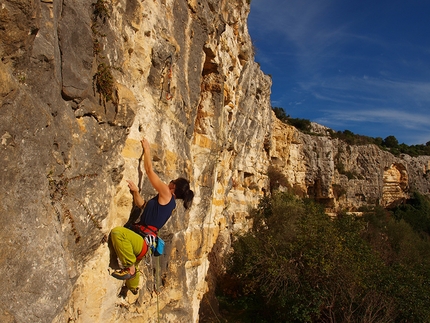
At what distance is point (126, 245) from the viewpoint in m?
3.44

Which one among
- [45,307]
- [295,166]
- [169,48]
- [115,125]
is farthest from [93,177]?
[295,166]

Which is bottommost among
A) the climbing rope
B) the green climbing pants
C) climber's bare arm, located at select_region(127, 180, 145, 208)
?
the green climbing pants

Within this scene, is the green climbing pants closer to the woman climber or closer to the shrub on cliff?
the woman climber

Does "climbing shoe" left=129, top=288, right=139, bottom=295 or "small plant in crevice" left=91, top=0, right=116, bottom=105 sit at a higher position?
"small plant in crevice" left=91, top=0, right=116, bottom=105

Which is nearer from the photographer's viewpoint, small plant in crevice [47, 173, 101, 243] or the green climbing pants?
small plant in crevice [47, 173, 101, 243]

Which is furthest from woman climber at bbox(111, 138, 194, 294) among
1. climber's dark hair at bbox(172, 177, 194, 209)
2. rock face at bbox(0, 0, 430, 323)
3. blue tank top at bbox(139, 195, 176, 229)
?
climber's dark hair at bbox(172, 177, 194, 209)

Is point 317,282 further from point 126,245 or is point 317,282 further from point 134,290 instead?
point 126,245

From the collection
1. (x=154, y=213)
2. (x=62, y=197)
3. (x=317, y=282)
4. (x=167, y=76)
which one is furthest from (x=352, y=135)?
(x=62, y=197)

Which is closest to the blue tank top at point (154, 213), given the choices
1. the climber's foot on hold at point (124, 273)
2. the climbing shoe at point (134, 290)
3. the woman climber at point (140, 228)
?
the woman climber at point (140, 228)

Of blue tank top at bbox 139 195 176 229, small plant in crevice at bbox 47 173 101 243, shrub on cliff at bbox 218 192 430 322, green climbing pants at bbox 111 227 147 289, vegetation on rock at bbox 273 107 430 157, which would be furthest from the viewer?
vegetation on rock at bbox 273 107 430 157

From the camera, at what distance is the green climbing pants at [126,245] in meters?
3.42

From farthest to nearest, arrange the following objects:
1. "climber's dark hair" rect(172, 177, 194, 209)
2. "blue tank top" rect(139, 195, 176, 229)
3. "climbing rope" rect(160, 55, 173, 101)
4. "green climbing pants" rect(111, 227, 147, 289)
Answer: "climbing rope" rect(160, 55, 173, 101), "climber's dark hair" rect(172, 177, 194, 209), "blue tank top" rect(139, 195, 176, 229), "green climbing pants" rect(111, 227, 147, 289)

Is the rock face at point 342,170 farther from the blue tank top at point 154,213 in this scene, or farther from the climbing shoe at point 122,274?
the climbing shoe at point 122,274

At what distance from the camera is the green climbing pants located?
11.2ft
